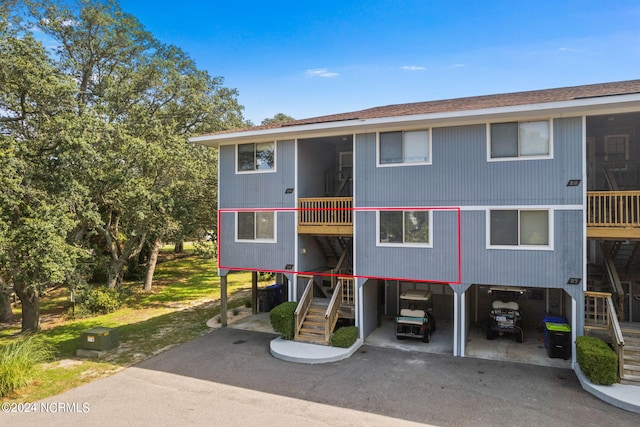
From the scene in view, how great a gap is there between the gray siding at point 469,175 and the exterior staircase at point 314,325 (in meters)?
3.86

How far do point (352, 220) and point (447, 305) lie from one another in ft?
17.9

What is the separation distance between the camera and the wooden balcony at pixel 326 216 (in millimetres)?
12789

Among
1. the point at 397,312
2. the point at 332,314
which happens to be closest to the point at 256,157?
the point at 332,314

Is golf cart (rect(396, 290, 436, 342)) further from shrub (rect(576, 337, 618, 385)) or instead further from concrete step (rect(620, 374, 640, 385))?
concrete step (rect(620, 374, 640, 385))

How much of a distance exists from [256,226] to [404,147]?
596 centimetres

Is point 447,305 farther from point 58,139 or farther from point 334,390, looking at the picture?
point 58,139

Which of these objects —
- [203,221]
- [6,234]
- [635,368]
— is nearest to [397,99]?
[203,221]

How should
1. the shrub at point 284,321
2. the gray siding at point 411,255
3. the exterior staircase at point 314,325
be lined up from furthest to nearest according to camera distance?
the shrub at point 284,321
the exterior staircase at point 314,325
the gray siding at point 411,255

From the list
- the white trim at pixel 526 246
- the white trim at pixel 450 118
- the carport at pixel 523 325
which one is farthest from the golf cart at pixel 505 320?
the white trim at pixel 450 118

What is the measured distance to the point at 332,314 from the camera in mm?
12320

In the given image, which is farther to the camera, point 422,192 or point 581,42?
point 581,42

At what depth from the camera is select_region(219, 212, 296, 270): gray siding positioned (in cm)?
1336

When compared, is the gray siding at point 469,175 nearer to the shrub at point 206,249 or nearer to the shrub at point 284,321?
the shrub at point 284,321

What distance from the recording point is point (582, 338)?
9469 mm
